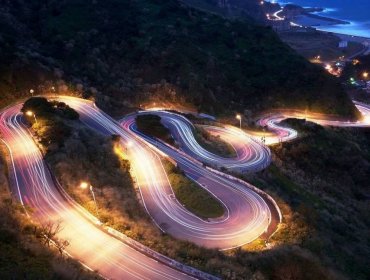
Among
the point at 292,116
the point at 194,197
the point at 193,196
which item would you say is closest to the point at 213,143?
the point at 193,196

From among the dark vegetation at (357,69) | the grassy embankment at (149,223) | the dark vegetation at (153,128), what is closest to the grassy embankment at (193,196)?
the grassy embankment at (149,223)

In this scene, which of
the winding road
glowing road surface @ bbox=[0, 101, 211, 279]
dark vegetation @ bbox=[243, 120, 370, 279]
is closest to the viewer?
glowing road surface @ bbox=[0, 101, 211, 279]

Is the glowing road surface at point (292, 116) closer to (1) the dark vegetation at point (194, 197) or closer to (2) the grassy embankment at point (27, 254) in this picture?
(1) the dark vegetation at point (194, 197)

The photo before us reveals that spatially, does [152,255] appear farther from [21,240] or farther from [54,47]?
[54,47]

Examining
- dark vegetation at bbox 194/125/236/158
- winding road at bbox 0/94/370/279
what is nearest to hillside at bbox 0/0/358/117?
winding road at bbox 0/94/370/279

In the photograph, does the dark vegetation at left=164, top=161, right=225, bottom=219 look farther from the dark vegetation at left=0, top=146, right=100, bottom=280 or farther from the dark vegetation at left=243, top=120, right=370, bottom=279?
the dark vegetation at left=0, top=146, right=100, bottom=280

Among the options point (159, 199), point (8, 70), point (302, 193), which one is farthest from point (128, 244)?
point (8, 70)

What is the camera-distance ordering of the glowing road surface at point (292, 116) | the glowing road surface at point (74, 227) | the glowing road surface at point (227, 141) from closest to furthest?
the glowing road surface at point (74, 227) → the glowing road surface at point (227, 141) → the glowing road surface at point (292, 116)

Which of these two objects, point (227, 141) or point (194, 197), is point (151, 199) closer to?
point (194, 197)
